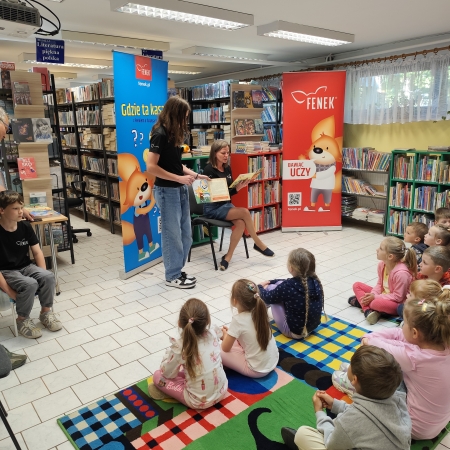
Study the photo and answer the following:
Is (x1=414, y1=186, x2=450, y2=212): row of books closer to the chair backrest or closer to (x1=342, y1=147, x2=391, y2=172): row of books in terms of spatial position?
(x1=342, y1=147, x2=391, y2=172): row of books

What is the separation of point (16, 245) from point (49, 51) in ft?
10.5

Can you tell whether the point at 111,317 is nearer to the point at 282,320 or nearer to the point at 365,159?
the point at 282,320

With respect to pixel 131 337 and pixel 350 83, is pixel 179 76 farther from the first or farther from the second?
pixel 131 337

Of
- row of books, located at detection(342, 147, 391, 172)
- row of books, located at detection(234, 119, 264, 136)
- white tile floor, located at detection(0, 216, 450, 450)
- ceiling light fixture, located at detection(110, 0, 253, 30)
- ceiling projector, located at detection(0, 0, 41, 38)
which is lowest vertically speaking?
white tile floor, located at detection(0, 216, 450, 450)

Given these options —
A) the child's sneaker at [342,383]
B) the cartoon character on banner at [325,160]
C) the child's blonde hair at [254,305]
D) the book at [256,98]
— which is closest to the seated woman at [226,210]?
the cartoon character on banner at [325,160]

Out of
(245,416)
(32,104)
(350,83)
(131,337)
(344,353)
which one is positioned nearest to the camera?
(245,416)

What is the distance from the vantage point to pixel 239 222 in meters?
4.86

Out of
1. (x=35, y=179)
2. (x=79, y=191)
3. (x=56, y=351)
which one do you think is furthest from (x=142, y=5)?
(x=79, y=191)

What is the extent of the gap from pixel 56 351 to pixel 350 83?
5.81 m

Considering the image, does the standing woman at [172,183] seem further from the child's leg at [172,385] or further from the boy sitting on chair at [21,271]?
the child's leg at [172,385]

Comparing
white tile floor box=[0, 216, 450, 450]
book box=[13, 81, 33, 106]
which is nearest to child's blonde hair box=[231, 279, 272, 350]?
white tile floor box=[0, 216, 450, 450]

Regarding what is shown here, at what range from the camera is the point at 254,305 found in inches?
97.0

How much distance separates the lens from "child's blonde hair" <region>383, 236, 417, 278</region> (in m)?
3.23

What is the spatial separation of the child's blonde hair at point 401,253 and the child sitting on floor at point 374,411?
168 centimetres
